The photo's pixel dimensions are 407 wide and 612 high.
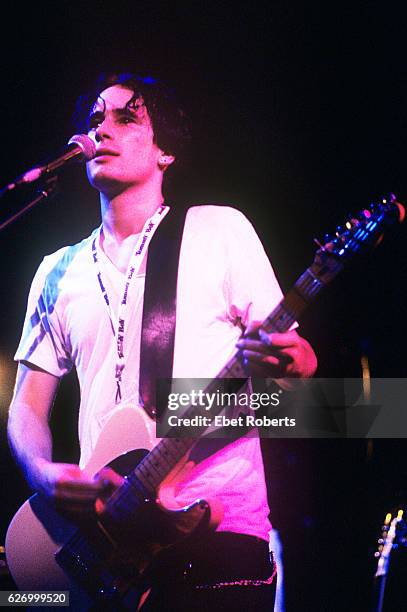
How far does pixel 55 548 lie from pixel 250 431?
685 mm

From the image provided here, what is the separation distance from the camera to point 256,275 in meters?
1.90

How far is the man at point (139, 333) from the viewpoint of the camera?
1.63 m

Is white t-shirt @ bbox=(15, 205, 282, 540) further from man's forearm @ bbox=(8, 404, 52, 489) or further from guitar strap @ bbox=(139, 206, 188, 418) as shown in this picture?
man's forearm @ bbox=(8, 404, 52, 489)

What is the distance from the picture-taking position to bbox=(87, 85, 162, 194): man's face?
2.17m

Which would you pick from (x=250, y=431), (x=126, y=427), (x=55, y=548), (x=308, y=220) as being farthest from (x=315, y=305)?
(x=55, y=548)

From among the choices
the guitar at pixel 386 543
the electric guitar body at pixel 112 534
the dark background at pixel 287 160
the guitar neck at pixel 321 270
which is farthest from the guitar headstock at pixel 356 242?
the guitar at pixel 386 543

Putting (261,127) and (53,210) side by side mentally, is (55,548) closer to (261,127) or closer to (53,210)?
(53,210)

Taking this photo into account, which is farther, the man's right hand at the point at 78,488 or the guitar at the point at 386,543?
the guitar at the point at 386,543

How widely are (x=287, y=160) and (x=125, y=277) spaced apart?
0.80m

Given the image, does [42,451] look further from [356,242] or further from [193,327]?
[356,242]

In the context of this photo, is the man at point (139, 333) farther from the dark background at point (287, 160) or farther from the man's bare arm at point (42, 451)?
the dark background at point (287, 160)

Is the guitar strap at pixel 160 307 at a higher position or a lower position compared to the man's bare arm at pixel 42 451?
higher

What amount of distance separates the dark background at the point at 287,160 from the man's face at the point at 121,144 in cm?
20

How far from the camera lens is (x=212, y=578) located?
63.9 inches
